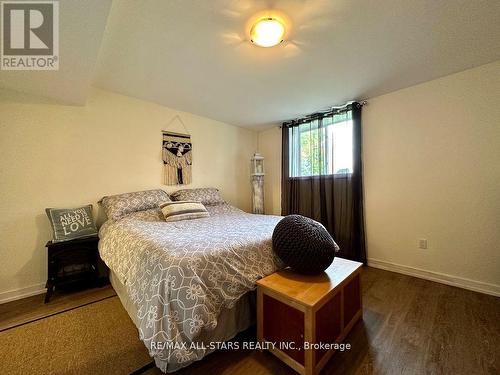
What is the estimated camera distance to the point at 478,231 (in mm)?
2004

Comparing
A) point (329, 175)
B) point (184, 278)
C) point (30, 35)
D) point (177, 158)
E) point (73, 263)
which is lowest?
point (73, 263)

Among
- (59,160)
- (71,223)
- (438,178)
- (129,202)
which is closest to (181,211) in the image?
(129,202)

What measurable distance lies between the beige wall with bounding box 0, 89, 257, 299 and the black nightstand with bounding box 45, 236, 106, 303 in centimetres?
32

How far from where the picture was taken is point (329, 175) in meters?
3.02

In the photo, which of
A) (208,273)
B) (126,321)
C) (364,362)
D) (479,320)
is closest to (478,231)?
(479,320)

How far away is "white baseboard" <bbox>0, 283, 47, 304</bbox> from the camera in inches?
74.3

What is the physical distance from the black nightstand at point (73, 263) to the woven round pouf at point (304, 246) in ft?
6.58

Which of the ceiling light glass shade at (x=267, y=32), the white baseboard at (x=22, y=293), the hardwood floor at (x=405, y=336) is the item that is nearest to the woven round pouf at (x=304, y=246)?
the hardwood floor at (x=405, y=336)

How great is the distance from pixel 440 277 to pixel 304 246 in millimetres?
2056

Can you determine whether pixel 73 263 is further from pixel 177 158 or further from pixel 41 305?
pixel 177 158

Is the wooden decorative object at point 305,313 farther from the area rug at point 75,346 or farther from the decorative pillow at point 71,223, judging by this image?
the decorative pillow at point 71,223

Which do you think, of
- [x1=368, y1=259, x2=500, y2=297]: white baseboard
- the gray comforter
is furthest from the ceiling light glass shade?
[x1=368, y1=259, x2=500, y2=297]: white baseboard

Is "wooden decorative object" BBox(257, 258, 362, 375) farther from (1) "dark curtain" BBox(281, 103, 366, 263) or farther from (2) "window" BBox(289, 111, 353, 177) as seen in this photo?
(2) "window" BBox(289, 111, 353, 177)

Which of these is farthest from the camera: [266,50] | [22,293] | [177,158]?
[177,158]
